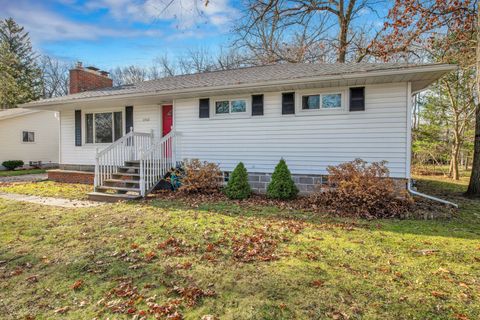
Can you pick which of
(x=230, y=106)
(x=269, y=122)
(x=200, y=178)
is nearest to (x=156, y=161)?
(x=200, y=178)

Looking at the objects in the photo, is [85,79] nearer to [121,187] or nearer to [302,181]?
[121,187]

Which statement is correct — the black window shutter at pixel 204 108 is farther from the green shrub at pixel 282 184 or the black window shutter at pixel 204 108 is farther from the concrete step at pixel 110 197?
the concrete step at pixel 110 197

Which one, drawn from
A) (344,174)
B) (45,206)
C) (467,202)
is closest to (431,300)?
(344,174)

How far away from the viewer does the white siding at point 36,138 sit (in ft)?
55.9

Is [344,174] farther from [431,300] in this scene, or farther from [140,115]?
[140,115]

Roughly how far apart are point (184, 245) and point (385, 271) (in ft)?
9.02

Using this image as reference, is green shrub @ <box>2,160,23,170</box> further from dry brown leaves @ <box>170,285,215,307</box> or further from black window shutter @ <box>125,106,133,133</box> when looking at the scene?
dry brown leaves @ <box>170,285,215,307</box>

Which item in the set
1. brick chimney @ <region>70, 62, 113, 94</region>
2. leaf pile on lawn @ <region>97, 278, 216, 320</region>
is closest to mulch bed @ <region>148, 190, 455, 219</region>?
leaf pile on lawn @ <region>97, 278, 216, 320</region>

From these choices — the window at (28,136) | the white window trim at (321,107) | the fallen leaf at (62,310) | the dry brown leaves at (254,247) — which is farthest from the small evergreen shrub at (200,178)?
the window at (28,136)

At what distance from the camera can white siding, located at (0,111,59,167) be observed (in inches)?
671

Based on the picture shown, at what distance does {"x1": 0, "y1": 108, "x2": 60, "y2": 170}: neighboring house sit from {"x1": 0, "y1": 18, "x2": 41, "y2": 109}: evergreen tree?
10.2 metres

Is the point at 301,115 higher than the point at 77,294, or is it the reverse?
the point at 301,115

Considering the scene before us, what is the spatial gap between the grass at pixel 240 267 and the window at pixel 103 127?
5.61 meters

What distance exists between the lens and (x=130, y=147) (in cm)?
980
